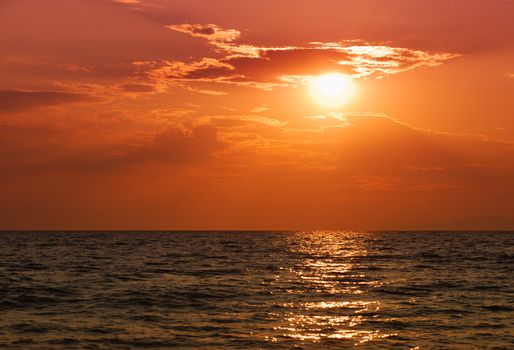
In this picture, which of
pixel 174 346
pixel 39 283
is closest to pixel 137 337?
pixel 174 346

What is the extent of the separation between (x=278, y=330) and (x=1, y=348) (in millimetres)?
11404

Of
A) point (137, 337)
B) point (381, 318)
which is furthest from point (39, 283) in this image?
point (381, 318)

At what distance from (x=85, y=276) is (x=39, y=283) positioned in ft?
18.2

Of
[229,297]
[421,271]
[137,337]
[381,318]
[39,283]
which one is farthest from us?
[421,271]

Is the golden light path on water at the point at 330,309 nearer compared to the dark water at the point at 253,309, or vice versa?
the dark water at the point at 253,309

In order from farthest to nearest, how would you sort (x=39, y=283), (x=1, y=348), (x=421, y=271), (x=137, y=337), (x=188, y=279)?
(x=421, y=271)
(x=188, y=279)
(x=39, y=283)
(x=137, y=337)
(x=1, y=348)

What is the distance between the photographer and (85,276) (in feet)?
171

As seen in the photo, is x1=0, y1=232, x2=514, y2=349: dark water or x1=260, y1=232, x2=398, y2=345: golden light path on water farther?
x1=260, y1=232, x2=398, y2=345: golden light path on water

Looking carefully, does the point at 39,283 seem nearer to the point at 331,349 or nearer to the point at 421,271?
the point at 331,349

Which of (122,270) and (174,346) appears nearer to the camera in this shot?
(174,346)

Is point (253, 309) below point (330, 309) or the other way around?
below

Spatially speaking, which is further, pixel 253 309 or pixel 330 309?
pixel 330 309

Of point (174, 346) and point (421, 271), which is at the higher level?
point (421, 271)

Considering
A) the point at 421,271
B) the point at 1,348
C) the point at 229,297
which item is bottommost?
the point at 1,348
